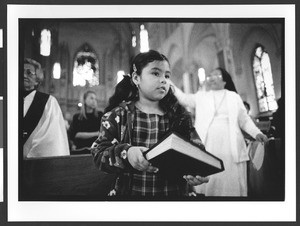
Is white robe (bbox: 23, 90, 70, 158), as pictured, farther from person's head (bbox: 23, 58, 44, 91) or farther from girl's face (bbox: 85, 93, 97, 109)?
girl's face (bbox: 85, 93, 97, 109)

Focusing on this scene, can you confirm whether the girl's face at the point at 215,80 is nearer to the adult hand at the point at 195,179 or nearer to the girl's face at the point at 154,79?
the girl's face at the point at 154,79

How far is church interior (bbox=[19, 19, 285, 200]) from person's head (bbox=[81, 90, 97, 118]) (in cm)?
2

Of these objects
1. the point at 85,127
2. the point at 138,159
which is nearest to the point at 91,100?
the point at 85,127

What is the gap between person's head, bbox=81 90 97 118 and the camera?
196 cm

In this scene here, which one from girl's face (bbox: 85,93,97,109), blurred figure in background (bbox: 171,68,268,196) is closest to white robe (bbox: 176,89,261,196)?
blurred figure in background (bbox: 171,68,268,196)

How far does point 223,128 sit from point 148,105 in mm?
384

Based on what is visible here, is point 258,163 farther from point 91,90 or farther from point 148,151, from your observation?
point 91,90

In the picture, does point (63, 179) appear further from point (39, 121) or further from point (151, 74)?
point (151, 74)

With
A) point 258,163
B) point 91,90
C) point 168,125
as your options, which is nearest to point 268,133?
point 258,163

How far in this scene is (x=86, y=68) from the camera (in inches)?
77.9

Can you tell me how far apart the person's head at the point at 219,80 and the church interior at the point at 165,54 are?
0.02m

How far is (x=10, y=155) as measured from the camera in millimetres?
1965

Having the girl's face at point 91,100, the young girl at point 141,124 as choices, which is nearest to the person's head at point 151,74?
the young girl at point 141,124

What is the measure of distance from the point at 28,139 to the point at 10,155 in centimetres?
12
